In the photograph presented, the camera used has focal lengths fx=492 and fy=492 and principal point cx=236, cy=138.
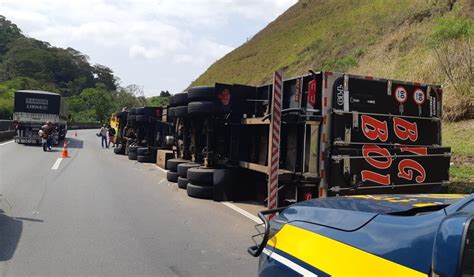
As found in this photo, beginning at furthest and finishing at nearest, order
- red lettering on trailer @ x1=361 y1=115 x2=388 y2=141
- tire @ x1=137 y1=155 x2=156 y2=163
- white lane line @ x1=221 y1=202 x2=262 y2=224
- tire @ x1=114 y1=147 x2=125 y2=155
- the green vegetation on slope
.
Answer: the green vegetation on slope → tire @ x1=114 y1=147 x2=125 y2=155 → tire @ x1=137 y1=155 x2=156 y2=163 → white lane line @ x1=221 y1=202 x2=262 y2=224 → red lettering on trailer @ x1=361 y1=115 x2=388 y2=141

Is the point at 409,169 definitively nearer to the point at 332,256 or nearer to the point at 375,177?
the point at 375,177

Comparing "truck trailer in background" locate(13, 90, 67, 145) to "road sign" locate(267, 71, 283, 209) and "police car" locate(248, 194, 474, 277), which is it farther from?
"police car" locate(248, 194, 474, 277)

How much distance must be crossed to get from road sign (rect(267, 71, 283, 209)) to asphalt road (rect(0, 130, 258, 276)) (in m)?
0.64

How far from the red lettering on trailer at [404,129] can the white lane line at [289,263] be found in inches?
247

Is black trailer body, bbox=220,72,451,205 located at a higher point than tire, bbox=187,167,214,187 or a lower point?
higher

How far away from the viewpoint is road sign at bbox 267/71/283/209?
823 cm

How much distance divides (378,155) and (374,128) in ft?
1.51

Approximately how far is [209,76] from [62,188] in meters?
52.0

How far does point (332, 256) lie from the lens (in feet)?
7.11

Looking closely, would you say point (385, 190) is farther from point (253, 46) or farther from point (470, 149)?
point (253, 46)

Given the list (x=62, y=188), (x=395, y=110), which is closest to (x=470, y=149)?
(x=395, y=110)

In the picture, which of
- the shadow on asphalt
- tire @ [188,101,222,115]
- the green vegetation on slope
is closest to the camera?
the shadow on asphalt

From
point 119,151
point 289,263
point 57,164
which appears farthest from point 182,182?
point 119,151

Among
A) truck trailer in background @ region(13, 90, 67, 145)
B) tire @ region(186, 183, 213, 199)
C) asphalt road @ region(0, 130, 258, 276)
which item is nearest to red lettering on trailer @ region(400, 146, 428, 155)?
asphalt road @ region(0, 130, 258, 276)
